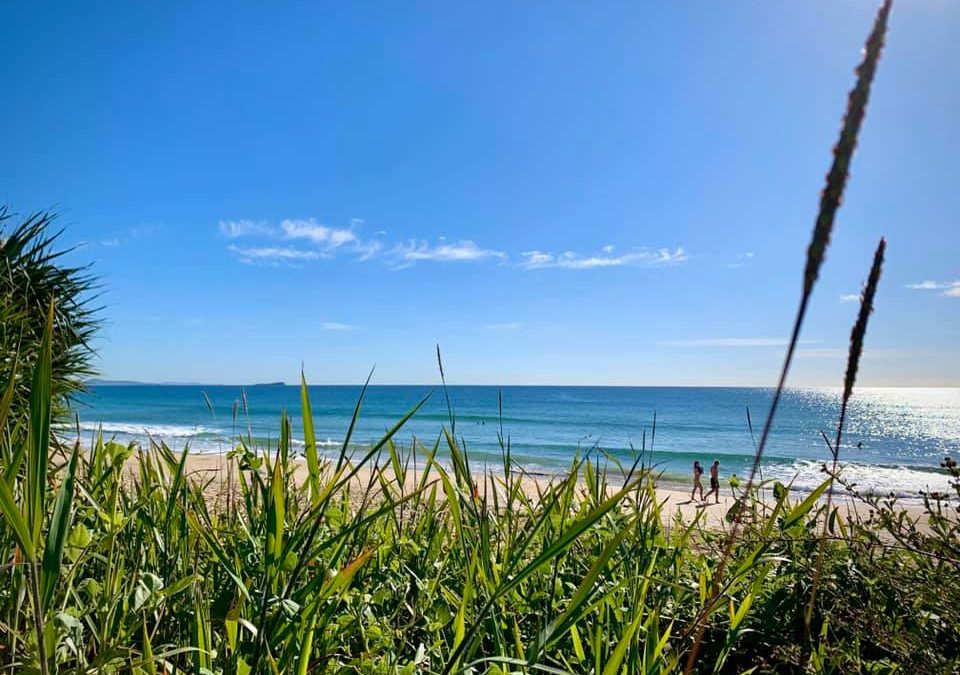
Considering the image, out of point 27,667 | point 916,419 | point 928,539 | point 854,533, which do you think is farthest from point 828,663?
point 916,419

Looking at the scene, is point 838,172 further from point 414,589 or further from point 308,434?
point 414,589

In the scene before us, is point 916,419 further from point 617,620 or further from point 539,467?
point 617,620

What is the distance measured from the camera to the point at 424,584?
1726mm

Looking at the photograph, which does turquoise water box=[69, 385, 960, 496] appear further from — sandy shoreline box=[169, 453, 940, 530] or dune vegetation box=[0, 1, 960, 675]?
dune vegetation box=[0, 1, 960, 675]

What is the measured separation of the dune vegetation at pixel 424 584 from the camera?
972mm

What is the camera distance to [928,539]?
187 cm

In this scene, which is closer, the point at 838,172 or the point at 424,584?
the point at 838,172

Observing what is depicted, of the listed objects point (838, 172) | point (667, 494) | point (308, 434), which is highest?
point (838, 172)

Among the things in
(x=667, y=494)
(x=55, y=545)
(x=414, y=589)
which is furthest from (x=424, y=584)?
(x=667, y=494)

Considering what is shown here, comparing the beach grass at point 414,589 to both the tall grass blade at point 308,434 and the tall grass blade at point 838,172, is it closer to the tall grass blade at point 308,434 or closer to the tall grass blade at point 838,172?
the tall grass blade at point 308,434

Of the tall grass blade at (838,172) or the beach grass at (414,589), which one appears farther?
the beach grass at (414,589)

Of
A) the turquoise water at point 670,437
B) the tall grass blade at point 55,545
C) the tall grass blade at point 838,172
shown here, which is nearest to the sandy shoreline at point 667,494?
the tall grass blade at point 55,545

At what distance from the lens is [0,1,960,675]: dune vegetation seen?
0.97 metres

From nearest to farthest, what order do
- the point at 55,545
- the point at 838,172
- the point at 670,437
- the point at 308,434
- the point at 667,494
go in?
the point at 838,172, the point at 55,545, the point at 308,434, the point at 667,494, the point at 670,437
